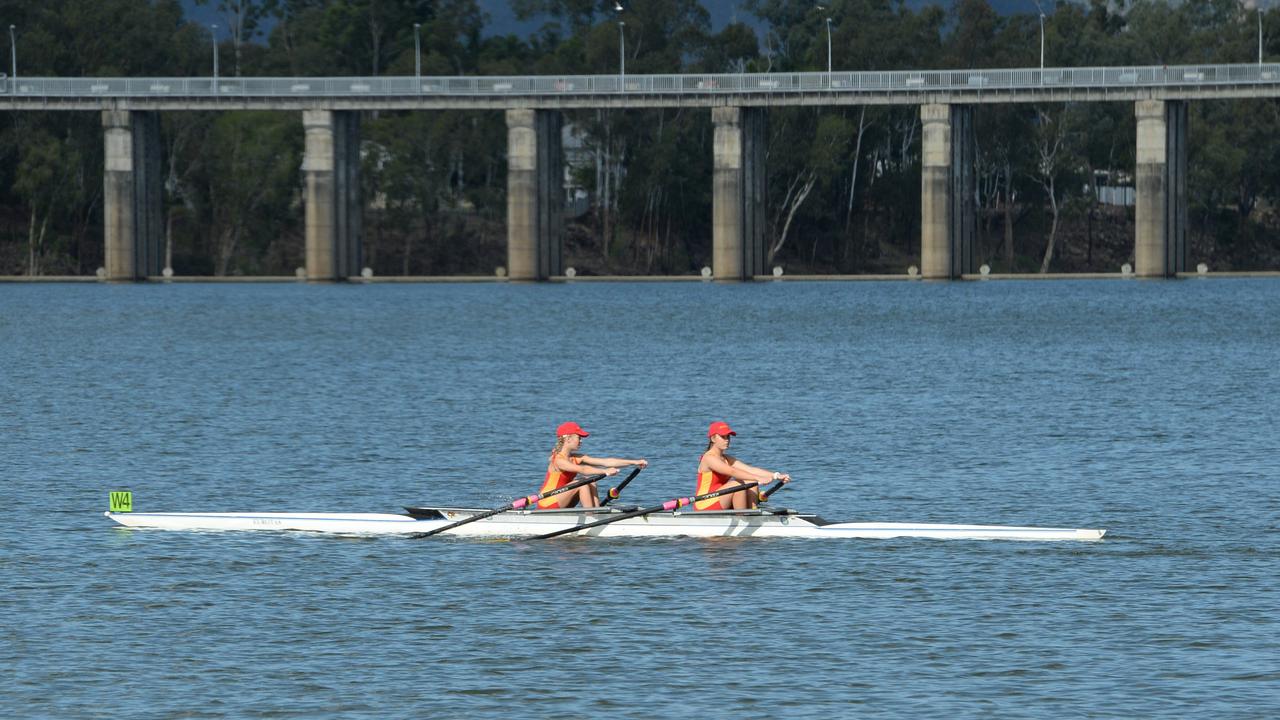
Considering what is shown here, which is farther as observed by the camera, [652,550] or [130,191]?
[130,191]

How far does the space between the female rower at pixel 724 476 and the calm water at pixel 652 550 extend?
859mm

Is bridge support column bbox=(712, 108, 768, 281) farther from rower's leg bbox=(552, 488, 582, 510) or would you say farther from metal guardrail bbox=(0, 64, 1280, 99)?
rower's leg bbox=(552, 488, 582, 510)

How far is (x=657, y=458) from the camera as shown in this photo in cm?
5253

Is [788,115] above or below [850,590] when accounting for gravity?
above

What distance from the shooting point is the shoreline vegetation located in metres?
184

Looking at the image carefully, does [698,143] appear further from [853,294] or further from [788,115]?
[853,294]

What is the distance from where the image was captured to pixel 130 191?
6526 inches

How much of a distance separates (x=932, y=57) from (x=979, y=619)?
167035mm

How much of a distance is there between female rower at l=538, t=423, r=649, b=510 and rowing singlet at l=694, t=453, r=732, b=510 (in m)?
1.10

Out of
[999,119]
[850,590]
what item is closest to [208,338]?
[850,590]

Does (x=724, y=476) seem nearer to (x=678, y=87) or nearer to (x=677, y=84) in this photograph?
(x=678, y=87)

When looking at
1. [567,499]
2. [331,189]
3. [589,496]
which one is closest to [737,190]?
[331,189]

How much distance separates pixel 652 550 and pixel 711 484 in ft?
5.07

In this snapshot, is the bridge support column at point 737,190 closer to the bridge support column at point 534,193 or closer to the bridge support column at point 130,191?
the bridge support column at point 534,193
